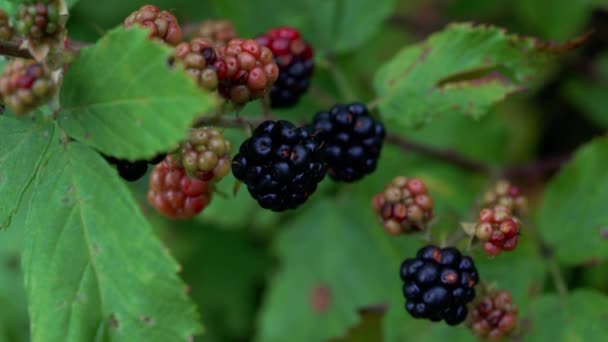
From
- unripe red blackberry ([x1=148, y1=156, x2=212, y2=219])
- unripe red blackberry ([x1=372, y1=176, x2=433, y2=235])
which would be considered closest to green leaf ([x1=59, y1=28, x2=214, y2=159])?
unripe red blackberry ([x1=148, y1=156, x2=212, y2=219])

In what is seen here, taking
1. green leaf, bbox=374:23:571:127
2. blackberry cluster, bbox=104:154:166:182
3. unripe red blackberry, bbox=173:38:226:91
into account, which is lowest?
blackberry cluster, bbox=104:154:166:182

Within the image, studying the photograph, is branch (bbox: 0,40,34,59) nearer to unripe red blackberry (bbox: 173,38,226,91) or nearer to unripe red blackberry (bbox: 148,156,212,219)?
unripe red blackberry (bbox: 173,38,226,91)

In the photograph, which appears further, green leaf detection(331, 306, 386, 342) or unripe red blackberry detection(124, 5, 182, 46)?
green leaf detection(331, 306, 386, 342)

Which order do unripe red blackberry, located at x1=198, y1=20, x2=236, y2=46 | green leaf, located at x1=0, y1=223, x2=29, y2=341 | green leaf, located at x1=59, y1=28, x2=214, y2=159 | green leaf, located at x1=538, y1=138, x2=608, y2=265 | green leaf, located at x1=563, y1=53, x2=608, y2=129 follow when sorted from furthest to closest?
green leaf, located at x1=563, y1=53, x2=608, y2=129 < green leaf, located at x1=0, y1=223, x2=29, y2=341 < green leaf, located at x1=538, y1=138, x2=608, y2=265 < unripe red blackberry, located at x1=198, y1=20, x2=236, y2=46 < green leaf, located at x1=59, y1=28, x2=214, y2=159

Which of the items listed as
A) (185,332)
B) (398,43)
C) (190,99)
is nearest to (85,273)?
(185,332)

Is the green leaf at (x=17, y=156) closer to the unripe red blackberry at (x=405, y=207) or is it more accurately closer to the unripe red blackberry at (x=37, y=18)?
the unripe red blackberry at (x=37, y=18)

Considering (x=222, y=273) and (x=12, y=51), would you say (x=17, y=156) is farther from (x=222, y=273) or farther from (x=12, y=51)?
(x=222, y=273)

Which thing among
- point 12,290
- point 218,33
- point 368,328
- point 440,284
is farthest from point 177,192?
point 12,290

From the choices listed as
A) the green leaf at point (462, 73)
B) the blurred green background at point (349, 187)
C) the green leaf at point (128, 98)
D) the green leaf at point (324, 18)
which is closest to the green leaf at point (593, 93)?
the blurred green background at point (349, 187)
